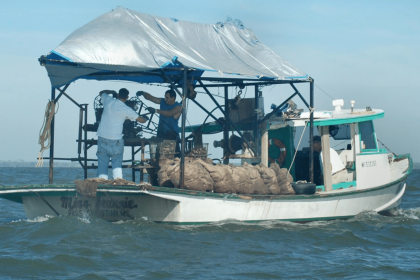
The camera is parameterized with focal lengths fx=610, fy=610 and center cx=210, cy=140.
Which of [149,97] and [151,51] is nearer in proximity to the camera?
[151,51]

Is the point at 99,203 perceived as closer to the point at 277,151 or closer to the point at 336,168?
the point at 277,151

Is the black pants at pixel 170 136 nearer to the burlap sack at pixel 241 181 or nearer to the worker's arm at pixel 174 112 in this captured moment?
the worker's arm at pixel 174 112

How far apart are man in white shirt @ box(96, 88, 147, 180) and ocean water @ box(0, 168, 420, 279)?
990mm

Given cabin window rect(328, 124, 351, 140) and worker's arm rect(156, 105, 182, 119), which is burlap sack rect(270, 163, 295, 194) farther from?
cabin window rect(328, 124, 351, 140)

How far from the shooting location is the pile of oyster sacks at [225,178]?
32.6ft

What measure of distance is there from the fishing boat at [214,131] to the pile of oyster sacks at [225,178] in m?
0.09

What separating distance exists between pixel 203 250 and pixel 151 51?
3.53m

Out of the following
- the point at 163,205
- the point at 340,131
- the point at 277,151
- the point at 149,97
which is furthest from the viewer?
the point at 340,131

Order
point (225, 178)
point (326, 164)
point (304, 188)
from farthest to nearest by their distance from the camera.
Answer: point (326, 164), point (304, 188), point (225, 178)

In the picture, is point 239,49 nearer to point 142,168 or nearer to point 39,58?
point 142,168

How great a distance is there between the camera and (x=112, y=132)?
33.7 feet

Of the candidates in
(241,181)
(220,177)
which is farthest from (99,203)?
(241,181)

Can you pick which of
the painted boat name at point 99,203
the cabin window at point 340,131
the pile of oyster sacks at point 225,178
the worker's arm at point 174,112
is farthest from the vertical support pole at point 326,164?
the painted boat name at point 99,203

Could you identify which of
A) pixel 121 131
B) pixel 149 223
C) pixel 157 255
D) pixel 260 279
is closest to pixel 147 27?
pixel 121 131
